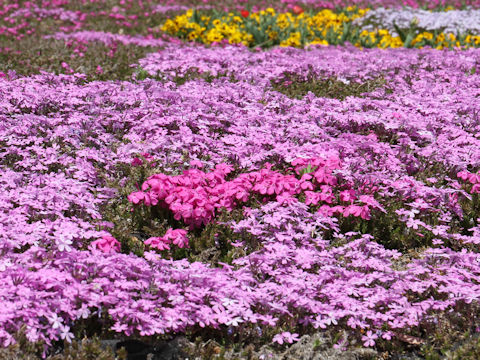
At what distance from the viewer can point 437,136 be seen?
7.75 meters

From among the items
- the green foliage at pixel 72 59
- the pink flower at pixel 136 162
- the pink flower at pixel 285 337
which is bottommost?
the pink flower at pixel 285 337

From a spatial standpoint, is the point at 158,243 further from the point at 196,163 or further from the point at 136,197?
the point at 196,163

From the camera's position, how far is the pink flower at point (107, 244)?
4727mm

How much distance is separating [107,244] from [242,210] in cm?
162

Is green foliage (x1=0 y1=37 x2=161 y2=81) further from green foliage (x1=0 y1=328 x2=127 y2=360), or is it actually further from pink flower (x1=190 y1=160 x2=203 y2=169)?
green foliage (x1=0 y1=328 x2=127 y2=360)

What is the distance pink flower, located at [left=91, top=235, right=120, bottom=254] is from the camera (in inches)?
186

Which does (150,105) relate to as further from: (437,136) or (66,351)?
(66,351)

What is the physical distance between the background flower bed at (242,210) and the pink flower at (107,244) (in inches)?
1.3

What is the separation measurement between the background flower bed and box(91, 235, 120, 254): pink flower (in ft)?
0.11

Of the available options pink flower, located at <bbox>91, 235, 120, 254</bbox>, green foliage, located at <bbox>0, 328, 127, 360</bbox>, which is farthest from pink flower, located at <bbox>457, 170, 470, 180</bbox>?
green foliage, located at <bbox>0, 328, 127, 360</bbox>

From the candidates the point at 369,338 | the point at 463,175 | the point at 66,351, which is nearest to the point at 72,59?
the point at 463,175

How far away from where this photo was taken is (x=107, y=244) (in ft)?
15.7

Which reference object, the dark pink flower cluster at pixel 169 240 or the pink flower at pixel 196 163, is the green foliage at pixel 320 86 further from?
the dark pink flower cluster at pixel 169 240

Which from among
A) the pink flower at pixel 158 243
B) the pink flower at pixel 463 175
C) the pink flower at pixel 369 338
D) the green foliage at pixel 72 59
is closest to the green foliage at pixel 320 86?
the green foliage at pixel 72 59
